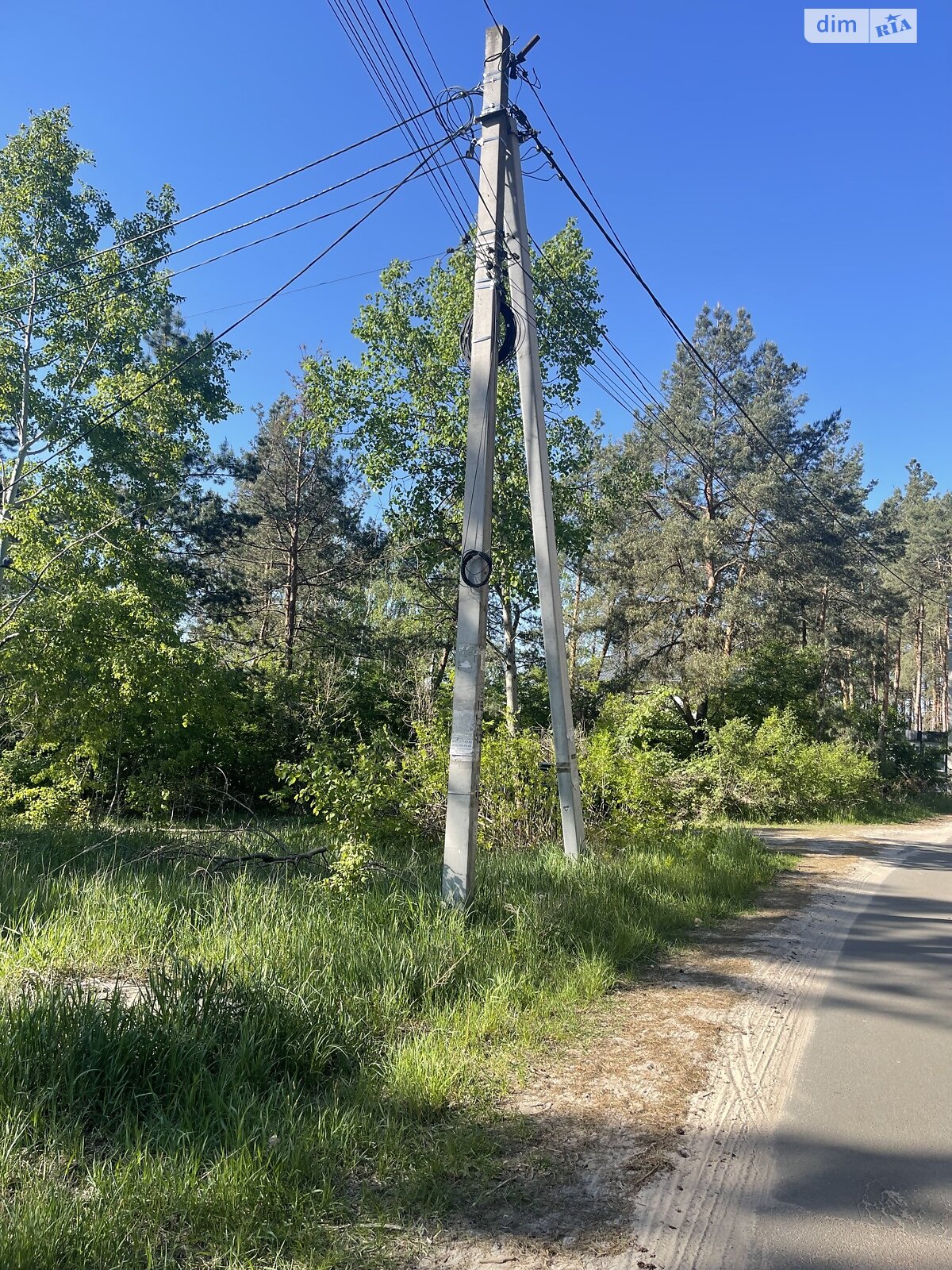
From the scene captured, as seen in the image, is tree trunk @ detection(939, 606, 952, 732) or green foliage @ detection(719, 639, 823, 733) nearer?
green foliage @ detection(719, 639, 823, 733)

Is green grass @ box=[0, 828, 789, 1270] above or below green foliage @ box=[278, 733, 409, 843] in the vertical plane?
below

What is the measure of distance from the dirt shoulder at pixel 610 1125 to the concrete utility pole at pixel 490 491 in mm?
1851

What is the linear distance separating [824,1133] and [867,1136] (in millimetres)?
181

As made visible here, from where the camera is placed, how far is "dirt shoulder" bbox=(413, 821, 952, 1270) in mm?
2734

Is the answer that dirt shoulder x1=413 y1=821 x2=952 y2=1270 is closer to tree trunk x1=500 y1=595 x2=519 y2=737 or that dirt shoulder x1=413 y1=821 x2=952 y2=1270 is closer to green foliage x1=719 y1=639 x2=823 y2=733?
tree trunk x1=500 y1=595 x2=519 y2=737

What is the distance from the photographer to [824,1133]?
141 inches

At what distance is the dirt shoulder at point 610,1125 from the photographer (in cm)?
273

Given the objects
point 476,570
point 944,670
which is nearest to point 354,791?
point 476,570

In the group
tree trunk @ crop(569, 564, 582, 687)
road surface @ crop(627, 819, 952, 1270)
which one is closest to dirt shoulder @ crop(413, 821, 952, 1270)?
road surface @ crop(627, 819, 952, 1270)

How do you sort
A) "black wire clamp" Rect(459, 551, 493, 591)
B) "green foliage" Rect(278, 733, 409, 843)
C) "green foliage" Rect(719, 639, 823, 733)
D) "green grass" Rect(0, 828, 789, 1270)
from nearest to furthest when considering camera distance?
"green grass" Rect(0, 828, 789, 1270) → "black wire clamp" Rect(459, 551, 493, 591) → "green foliage" Rect(278, 733, 409, 843) → "green foliage" Rect(719, 639, 823, 733)

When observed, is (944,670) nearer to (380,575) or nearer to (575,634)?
(575,634)

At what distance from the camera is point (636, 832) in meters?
9.91

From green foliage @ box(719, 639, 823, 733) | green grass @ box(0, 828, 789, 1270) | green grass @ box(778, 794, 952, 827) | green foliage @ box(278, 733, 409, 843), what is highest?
green foliage @ box(719, 639, 823, 733)

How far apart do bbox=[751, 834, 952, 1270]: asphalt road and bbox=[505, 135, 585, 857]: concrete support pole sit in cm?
285
